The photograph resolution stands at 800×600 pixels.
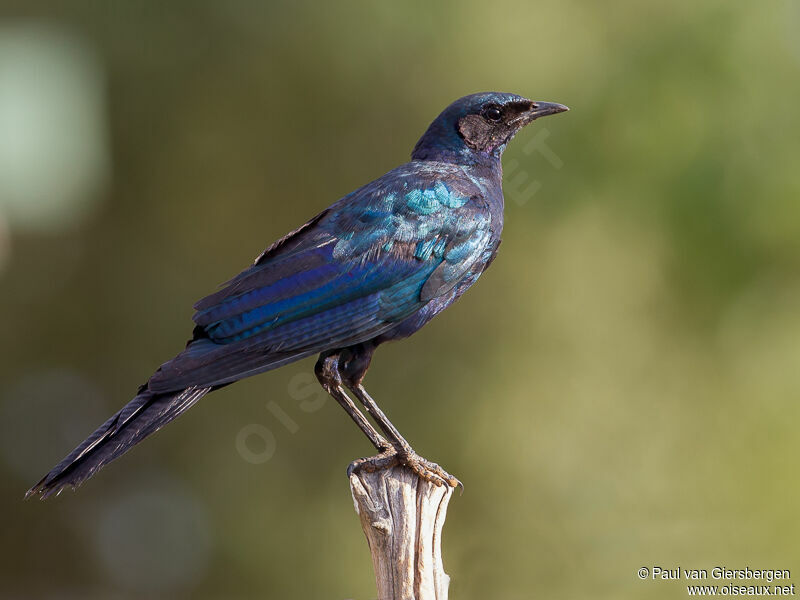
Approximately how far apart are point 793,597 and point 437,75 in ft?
16.0

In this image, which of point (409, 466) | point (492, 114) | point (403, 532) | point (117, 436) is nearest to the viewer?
point (117, 436)

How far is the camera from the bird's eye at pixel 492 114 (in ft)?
16.3

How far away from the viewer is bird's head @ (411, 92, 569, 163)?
496 cm

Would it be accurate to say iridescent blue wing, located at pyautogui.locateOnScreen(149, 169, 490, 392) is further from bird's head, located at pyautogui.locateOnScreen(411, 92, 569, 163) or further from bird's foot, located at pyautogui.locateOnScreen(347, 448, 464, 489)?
bird's foot, located at pyautogui.locateOnScreen(347, 448, 464, 489)

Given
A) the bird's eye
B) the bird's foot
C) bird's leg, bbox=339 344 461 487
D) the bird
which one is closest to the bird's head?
the bird's eye

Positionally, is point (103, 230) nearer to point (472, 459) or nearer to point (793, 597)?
point (472, 459)

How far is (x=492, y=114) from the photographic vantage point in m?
4.97

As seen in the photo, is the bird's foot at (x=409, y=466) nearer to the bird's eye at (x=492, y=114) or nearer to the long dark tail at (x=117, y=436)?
the long dark tail at (x=117, y=436)

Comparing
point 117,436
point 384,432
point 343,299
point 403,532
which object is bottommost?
point 403,532

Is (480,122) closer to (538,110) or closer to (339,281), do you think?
(538,110)

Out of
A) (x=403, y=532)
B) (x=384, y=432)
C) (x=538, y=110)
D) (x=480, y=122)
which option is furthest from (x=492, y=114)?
(x=403, y=532)

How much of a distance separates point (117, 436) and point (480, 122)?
2451 millimetres

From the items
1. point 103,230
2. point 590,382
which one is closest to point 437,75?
point 590,382

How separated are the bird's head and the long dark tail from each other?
184 centimetres
